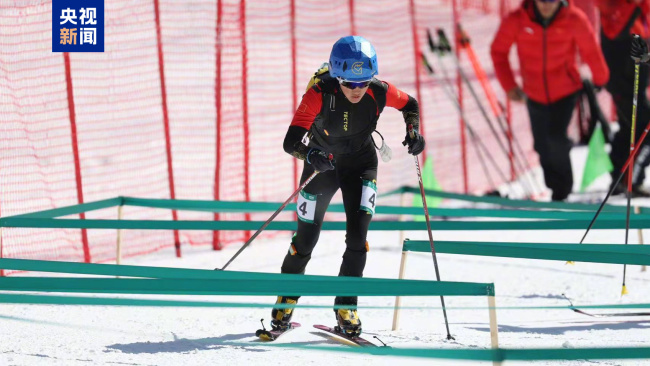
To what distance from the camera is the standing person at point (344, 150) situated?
5.73 metres

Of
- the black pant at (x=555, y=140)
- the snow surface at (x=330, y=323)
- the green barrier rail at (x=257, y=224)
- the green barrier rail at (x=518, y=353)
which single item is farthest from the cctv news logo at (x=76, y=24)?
the green barrier rail at (x=518, y=353)

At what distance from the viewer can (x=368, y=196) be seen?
588 cm

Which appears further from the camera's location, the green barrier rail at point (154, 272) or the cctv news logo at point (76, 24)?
the cctv news logo at point (76, 24)

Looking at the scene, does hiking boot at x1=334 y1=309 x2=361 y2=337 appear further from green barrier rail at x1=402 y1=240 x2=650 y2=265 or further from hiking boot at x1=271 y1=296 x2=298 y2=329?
green barrier rail at x1=402 y1=240 x2=650 y2=265

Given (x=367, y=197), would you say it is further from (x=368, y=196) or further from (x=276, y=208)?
(x=276, y=208)

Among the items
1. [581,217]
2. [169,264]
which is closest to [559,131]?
[581,217]

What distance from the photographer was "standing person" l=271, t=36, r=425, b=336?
Result: 5.73 meters

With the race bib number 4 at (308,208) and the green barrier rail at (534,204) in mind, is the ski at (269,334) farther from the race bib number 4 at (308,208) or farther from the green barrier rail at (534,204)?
the green barrier rail at (534,204)

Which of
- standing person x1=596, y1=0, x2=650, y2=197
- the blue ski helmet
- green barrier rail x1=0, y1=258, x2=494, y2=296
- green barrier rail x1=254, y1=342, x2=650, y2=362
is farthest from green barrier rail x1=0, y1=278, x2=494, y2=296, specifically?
standing person x1=596, y1=0, x2=650, y2=197

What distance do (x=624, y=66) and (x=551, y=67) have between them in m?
1.04

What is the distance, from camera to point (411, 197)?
36.2ft

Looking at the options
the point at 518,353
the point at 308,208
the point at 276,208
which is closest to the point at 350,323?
the point at 308,208

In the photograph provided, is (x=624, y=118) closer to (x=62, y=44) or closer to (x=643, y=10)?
(x=643, y=10)

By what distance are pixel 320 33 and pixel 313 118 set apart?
43.5ft
